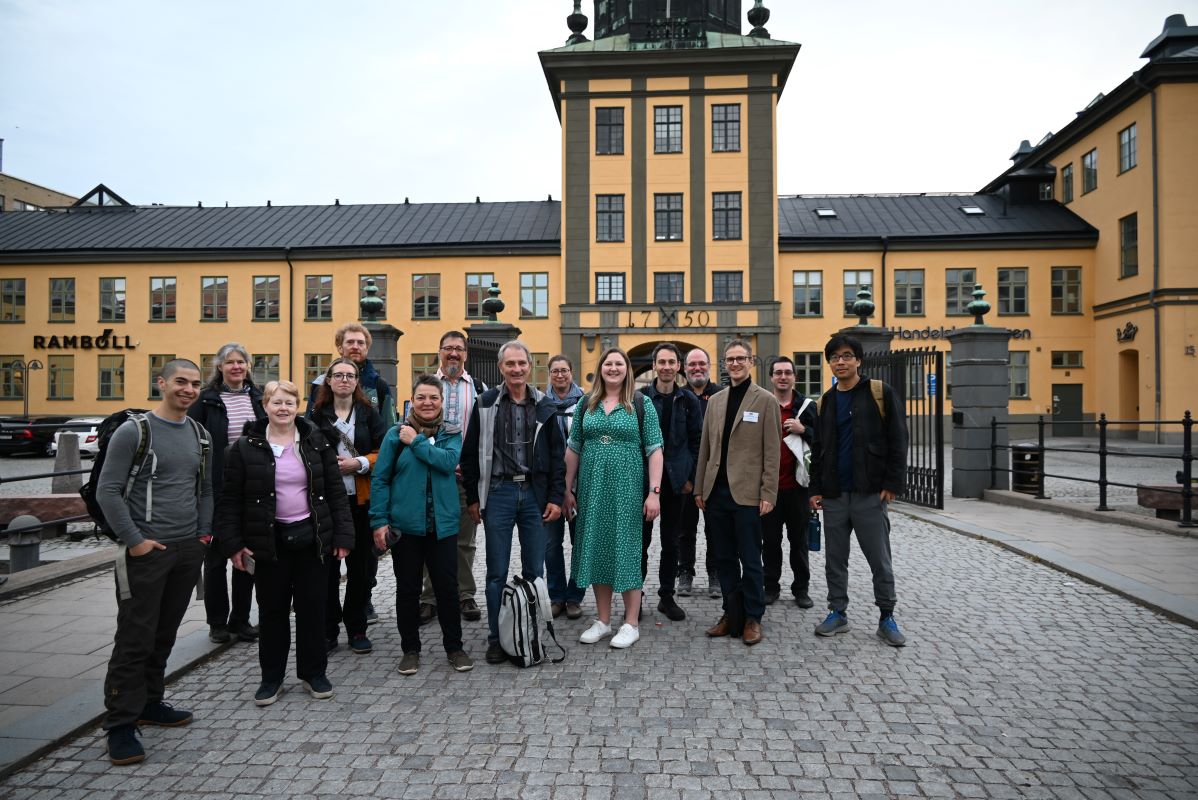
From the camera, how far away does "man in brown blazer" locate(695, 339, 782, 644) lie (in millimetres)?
5316

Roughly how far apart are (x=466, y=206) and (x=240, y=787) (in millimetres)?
35175

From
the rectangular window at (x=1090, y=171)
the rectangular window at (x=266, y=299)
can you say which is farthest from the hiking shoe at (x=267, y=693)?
the rectangular window at (x=1090, y=171)

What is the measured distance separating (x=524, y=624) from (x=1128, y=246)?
3398cm

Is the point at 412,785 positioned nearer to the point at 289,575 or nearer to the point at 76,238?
the point at 289,575

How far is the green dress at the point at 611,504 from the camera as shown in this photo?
5.25 metres

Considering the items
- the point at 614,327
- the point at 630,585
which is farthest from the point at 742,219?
the point at 630,585

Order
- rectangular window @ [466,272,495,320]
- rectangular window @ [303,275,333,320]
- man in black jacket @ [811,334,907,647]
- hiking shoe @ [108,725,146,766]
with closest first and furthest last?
hiking shoe @ [108,725,146,766] → man in black jacket @ [811,334,907,647] → rectangular window @ [466,272,495,320] → rectangular window @ [303,275,333,320]

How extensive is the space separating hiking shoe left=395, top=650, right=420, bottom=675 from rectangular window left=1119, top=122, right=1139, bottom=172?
113 ft

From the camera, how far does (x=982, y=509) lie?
1141 cm

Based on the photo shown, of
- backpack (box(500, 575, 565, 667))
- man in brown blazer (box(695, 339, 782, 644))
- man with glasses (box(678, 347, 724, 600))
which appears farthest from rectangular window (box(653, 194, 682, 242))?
backpack (box(500, 575, 565, 667))

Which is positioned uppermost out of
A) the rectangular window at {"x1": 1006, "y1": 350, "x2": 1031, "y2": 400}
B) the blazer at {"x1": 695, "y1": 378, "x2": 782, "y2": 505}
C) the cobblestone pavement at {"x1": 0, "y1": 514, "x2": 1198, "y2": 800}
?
the rectangular window at {"x1": 1006, "y1": 350, "x2": 1031, "y2": 400}

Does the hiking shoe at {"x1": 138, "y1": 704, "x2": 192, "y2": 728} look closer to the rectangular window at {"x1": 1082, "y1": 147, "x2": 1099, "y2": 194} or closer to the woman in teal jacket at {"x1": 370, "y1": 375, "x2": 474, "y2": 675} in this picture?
the woman in teal jacket at {"x1": 370, "y1": 375, "x2": 474, "y2": 675}

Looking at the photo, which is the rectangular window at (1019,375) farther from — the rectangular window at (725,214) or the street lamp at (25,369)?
the street lamp at (25,369)

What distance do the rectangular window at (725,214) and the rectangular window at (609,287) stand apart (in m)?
4.29
